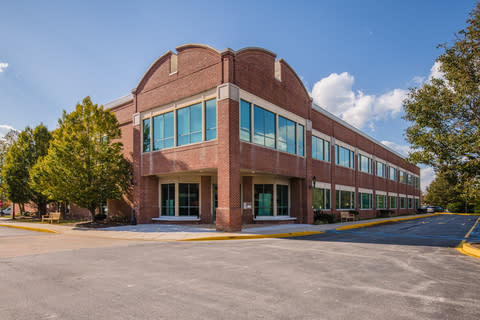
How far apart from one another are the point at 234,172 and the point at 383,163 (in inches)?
1314

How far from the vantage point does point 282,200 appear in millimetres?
23500

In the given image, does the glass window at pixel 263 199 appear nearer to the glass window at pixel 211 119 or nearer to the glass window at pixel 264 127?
the glass window at pixel 264 127

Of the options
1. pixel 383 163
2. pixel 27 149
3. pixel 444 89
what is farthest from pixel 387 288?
pixel 383 163

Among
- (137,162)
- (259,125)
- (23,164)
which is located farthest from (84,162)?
(23,164)

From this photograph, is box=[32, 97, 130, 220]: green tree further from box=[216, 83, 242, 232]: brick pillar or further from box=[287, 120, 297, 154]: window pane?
box=[287, 120, 297, 154]: window pane

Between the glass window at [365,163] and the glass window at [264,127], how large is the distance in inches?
746

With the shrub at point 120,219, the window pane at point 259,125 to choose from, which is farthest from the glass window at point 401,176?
the shrub at point 120,219

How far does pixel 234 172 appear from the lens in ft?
55.6

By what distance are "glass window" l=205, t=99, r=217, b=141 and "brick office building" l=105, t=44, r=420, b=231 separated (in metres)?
0.06

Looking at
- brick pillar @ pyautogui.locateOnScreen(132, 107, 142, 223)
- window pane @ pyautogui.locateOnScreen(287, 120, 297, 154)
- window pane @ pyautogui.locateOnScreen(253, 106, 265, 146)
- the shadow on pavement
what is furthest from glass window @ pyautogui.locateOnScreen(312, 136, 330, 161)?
A: brick pillar @ pyautogui.locateOnScreen(132, 107, 142, 223)

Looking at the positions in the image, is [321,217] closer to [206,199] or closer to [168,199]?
[206,199]

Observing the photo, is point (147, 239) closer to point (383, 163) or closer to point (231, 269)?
point (231, 269)

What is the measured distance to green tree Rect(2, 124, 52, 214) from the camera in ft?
97.1

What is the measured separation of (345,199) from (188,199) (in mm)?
17258
